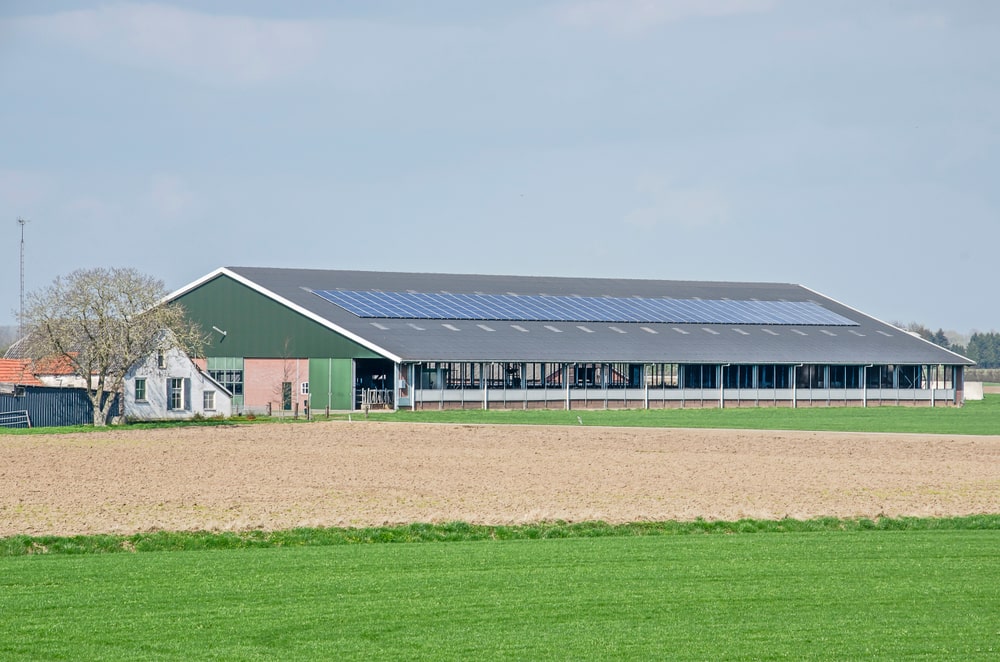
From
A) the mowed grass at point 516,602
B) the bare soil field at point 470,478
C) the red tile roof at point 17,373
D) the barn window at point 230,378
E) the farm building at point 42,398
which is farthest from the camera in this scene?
the barn window at point 230,378

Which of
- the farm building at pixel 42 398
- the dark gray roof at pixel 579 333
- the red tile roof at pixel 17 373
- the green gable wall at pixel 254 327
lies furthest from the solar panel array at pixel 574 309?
the red tile roof at pixel 17 373

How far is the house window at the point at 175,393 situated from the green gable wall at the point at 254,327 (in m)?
9.40

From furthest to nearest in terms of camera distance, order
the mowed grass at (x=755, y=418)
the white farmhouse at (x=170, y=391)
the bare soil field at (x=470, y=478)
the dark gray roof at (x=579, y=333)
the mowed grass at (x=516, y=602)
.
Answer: the dark gray roof at (x=579, y=333) → the white farmhouse at (x=170, y=391) → the mowed grass at (x=755, y=418) → the bare soil field at (x=470, y=478) → the mowed grass at (x=516, y=602)

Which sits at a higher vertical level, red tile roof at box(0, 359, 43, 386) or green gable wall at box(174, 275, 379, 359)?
green gable wall at box(174, 275, 379, 359)

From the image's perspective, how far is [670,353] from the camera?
74.1 meters

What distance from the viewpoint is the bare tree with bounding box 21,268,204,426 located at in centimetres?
5156

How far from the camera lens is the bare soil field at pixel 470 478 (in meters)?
22.9

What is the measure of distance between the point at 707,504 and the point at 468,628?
1239cm

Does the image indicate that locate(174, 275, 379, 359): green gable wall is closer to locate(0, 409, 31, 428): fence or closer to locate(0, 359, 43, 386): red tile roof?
locate(0, 359, 43, 386): red tile roof

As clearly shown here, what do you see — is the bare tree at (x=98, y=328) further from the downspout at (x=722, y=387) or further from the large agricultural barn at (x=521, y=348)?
the downspout at (x=722, y=387)

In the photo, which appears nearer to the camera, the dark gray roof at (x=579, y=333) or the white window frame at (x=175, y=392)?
the white window frame at (x=175, y=392)

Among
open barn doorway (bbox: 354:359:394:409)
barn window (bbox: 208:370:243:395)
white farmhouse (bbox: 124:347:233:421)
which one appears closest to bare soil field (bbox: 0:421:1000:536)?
white farmhouse (bbox: 124:347:233:421)

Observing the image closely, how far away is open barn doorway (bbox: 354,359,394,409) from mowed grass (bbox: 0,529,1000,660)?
155 ft

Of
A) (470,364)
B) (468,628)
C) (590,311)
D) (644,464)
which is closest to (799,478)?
(644,464)
